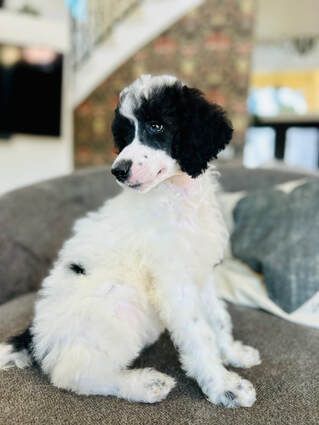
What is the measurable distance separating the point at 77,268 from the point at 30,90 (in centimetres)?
367

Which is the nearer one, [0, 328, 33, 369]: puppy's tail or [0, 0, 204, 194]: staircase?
[0, 328, 33, 369]: puppy's tail

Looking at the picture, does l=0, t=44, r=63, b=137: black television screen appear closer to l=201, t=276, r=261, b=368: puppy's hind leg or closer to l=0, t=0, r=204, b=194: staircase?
l=0, t=0, r=204, b=194: staircase

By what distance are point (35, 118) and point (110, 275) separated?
146 inches

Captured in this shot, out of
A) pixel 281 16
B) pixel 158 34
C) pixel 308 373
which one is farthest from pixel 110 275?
pixel 281 16

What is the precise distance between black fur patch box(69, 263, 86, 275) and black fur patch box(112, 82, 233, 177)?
390mm

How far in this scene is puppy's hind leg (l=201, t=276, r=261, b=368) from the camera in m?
1.30

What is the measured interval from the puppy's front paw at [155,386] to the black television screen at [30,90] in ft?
12.4

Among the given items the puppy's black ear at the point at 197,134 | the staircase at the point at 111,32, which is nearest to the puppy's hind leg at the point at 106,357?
the puppy's black ear at the point at 197,134

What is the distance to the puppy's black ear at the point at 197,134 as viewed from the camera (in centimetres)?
118

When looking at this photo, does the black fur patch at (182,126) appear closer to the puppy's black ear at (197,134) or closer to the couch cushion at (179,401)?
the puppy's black ear at (197,134)

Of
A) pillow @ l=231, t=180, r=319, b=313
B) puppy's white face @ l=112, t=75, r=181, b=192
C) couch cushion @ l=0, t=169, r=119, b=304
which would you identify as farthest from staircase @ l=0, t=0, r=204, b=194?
puppy's white face @ l=112, t=75, r=181, b=192

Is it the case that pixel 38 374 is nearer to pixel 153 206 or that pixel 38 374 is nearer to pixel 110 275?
pixel 110 275

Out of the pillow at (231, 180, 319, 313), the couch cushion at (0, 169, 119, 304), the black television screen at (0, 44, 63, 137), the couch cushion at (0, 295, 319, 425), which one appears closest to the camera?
the couch cushion at (0, 295, 319, 425)

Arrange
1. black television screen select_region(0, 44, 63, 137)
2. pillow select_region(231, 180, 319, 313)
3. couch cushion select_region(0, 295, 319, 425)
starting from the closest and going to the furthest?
couch cushion select_region(0, 295, 319, 425)
pillow select_region(231, 180, 319, 313)
black television screen select_region(0, 44, 63, 137)
